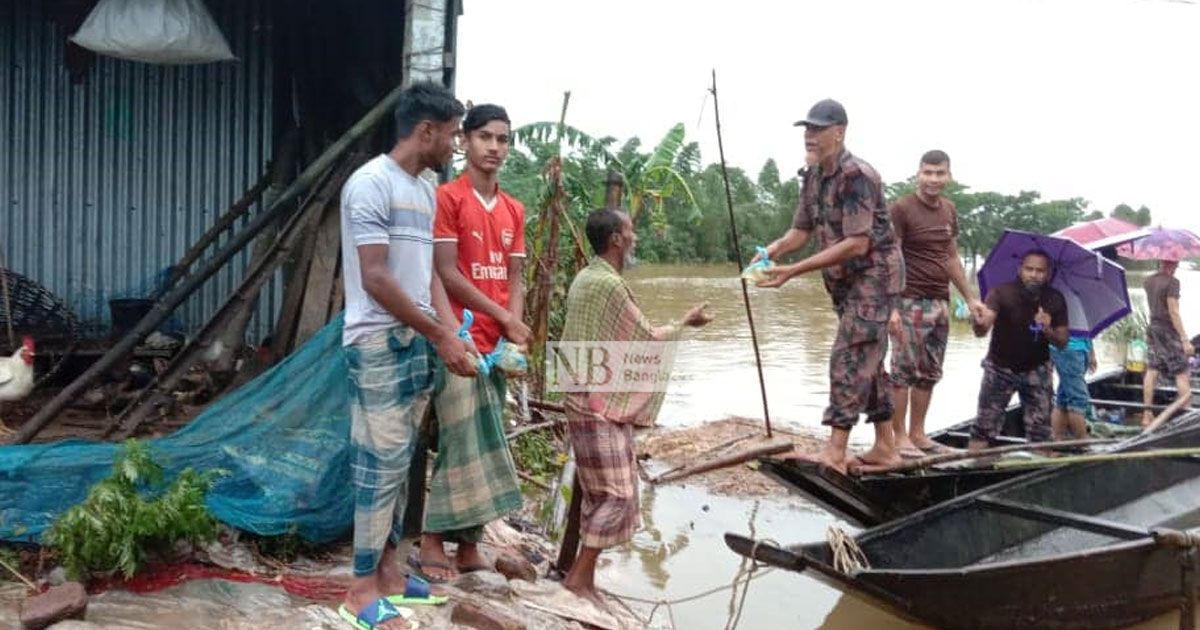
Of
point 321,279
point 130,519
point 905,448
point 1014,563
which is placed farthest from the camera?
point 905,448

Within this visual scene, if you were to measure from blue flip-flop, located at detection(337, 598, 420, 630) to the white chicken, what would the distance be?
230cm

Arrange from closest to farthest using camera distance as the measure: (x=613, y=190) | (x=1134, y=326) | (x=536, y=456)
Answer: (x=613, y=190) → (x=536, y=456) → (x=1134, y=326)

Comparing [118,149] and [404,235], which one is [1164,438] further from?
[118,149]

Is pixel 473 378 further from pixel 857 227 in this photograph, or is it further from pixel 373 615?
pixel 857 227

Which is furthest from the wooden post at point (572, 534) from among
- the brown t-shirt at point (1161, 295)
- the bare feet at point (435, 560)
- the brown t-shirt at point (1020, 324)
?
the brown t-shirt at point (1161, 295)

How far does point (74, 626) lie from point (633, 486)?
75.1 inches

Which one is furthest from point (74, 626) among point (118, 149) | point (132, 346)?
point (118, 149)

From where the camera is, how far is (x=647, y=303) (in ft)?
68.3

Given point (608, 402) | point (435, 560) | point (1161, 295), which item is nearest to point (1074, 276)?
point (1161, 295)

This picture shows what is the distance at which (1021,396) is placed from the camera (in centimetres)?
606

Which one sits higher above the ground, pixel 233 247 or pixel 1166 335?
pixel 233 247

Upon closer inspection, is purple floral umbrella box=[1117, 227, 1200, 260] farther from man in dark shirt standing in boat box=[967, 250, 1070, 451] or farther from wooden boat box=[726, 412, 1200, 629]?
wooden boat box=[726, 412, 1200, 629]

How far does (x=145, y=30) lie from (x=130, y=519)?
282cm

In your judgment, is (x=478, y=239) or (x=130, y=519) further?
(x=478, y=239)
